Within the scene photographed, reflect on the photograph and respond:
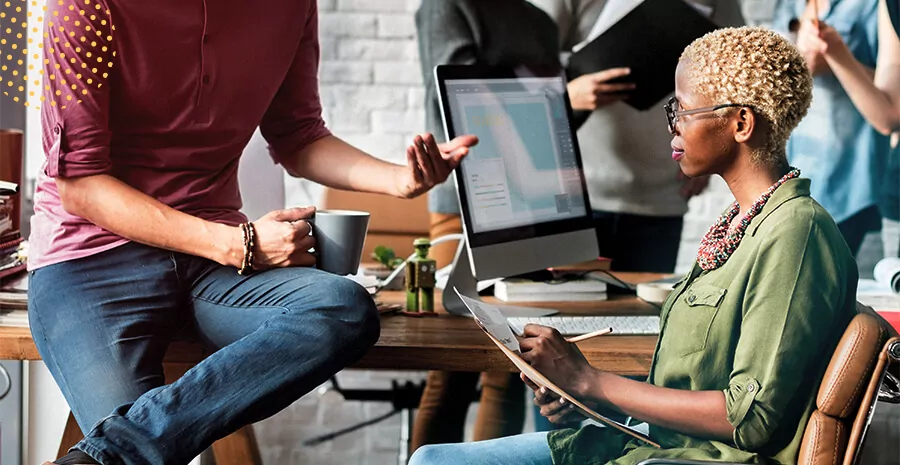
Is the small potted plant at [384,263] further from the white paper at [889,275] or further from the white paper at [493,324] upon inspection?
the white paper at [889,275]

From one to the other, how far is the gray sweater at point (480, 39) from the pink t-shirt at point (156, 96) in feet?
3.83

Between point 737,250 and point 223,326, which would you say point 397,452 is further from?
point 737,250

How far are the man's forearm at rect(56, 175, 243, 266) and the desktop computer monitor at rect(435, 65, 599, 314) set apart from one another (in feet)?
1.34

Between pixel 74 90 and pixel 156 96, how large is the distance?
0.40ft

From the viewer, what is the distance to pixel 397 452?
2883mm

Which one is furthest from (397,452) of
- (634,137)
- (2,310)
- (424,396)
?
(2,310)

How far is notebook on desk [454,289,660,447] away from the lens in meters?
1.05

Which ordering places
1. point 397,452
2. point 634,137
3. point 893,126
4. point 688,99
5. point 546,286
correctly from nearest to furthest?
point 688,99
point 546,286
point 634,137
point 397,452
point 893,126

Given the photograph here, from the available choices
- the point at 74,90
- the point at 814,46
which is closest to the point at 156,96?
the point at 74,90

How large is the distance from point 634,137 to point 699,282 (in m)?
1.56

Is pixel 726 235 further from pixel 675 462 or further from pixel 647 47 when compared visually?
pixel 647 47

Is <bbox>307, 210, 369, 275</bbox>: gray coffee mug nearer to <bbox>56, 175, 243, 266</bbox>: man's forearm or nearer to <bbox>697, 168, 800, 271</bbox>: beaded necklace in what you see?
<bbox>56, 175, 243, 266</bbox>: man's forearm

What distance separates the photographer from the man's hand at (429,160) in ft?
4.26

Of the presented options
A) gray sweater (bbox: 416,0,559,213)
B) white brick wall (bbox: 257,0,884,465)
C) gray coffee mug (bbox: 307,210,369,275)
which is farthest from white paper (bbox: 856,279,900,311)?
white brick wall (bbox: 257,0,884,465)
